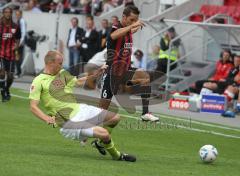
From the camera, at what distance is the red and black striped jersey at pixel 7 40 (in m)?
20.9

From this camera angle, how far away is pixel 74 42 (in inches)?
1118

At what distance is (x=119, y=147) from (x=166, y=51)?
41.7 feet

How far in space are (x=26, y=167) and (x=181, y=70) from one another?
15884 mm

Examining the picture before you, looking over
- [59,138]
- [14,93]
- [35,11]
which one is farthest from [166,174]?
[35,11]

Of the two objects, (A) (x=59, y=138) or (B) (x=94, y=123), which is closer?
(B) (x=94, y=123)

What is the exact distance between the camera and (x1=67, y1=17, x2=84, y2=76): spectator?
92.2 feet

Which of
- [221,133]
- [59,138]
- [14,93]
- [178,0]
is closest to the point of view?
[59,138]

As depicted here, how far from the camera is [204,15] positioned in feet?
88.4

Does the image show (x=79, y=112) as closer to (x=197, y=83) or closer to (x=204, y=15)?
(x=197, y=83)

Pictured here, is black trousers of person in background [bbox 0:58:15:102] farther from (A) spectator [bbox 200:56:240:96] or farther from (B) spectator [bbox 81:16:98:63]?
(B) spectator [bbox 81:16:98:63]

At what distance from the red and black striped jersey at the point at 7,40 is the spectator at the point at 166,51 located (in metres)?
6.19

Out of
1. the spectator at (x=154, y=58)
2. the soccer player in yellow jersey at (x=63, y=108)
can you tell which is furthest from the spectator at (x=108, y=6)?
the soccer player in yellow jersey at (x=63, y=108)

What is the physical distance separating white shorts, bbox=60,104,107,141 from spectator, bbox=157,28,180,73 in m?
13.9

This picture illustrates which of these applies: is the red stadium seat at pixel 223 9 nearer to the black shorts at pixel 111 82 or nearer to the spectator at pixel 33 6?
the spectator at pixel 33 6
